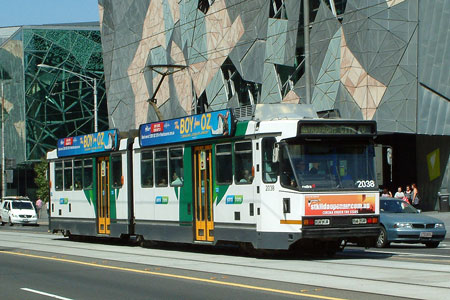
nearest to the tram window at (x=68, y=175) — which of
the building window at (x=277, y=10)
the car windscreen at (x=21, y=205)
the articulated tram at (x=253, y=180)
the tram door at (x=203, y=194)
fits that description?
the articulated tram at (x=253, y=180)

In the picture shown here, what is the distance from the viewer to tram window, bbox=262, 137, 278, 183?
1608 cm

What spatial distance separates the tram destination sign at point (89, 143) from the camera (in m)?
22.6

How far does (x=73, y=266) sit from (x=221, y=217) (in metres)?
3.38

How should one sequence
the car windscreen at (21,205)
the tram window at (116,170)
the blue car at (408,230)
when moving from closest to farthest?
the blue car at (408,230), the tram window at (116,170), the car windscreen at (21,205)

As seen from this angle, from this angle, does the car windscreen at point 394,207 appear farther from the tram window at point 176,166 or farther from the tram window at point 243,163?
the tram window at point 243,163

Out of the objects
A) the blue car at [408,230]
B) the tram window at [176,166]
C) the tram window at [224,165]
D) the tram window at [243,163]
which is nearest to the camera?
the tram window at [243,163]

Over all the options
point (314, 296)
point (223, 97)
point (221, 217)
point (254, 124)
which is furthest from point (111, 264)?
point (223, 97)

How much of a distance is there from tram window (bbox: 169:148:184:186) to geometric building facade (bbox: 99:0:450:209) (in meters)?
9.11

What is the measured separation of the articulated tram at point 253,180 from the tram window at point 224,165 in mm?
22

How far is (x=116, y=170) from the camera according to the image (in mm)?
22453

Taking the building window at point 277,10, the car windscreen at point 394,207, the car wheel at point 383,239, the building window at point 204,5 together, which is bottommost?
the car wheel at point 383,239

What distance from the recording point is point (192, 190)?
736 inches

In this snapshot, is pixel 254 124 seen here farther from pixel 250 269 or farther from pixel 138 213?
pixel 138 213

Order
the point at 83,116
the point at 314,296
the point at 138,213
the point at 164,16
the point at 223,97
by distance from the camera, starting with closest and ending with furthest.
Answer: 1. the point at 314,296
2. the point at 138,213
3. the point at 223,97
4. the point at 164,16
5. the point at 83,116
